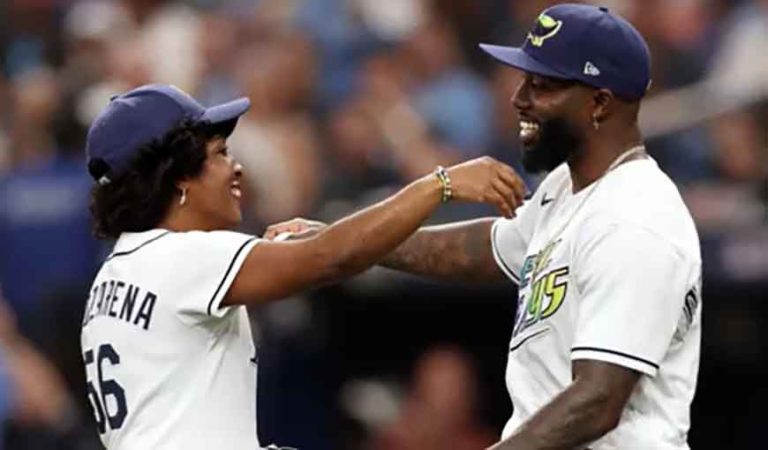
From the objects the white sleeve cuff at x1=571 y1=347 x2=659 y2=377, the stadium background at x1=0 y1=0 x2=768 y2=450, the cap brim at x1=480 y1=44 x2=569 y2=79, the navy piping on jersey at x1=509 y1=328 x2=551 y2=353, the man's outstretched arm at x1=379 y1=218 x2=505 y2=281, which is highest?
the cap brim at x1=480 y1=44 x2=569 y2=79

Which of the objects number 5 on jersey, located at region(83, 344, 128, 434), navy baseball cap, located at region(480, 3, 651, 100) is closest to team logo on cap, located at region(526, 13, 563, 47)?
Answer: navy baseball cap, located at region(480, 3, 651, 100)

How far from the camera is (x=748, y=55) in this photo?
9203 millimetres

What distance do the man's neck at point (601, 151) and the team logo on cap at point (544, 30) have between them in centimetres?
27

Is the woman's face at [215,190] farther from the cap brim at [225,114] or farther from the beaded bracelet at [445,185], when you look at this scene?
the beaded bracelet at [445,185]

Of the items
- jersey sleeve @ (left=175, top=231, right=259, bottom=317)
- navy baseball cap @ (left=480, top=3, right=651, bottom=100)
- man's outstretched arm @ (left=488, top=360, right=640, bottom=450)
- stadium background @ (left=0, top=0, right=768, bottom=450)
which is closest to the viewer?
man's outstretched arm @ (left=488, top=360, right=640, bottom=450)

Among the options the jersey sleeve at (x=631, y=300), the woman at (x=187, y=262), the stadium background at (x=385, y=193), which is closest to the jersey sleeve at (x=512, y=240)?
the woman at (x=187, y=262)

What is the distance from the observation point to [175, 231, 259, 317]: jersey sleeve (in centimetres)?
520

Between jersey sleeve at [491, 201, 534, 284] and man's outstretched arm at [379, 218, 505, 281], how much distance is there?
6cm

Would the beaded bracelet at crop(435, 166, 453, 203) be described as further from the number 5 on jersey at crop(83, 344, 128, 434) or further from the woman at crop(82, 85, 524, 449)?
the number 5 on jersey at crop(83, 344, 128, 434)

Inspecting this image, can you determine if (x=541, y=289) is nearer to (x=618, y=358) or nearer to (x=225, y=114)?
(x=618, y=358)

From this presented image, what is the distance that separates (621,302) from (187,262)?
1057 millimetres

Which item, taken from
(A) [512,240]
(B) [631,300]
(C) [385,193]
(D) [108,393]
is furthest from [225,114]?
(C) [385,193]

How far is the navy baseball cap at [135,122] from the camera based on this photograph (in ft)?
17.5

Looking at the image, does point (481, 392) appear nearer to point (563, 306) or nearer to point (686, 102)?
point (686, 102)
